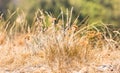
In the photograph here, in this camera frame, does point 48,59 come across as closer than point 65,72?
No

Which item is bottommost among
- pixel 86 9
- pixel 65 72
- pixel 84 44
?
pixel 65 72

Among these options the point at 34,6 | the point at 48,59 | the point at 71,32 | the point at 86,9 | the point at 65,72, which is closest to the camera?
the point at 65,72

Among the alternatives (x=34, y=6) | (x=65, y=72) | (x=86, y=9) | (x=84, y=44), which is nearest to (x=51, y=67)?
(x=65, y=72)

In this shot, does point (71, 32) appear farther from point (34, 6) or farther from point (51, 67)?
point (34, 6)

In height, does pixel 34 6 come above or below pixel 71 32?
above

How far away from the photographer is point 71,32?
4.59 metres

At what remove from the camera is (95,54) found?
14.7ft

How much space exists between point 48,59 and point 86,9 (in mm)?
2163

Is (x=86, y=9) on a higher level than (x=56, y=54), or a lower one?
higher

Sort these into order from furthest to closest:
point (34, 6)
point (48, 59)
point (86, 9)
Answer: point (34, 6) → point (86, 9) → point (48, 59)

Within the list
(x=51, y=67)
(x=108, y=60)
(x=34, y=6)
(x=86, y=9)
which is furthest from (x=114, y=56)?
(x=34, y=6)


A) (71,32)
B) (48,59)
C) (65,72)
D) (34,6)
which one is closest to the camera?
(65,72)

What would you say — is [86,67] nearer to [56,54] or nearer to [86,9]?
[56,54]

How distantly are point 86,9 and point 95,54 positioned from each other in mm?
1893
